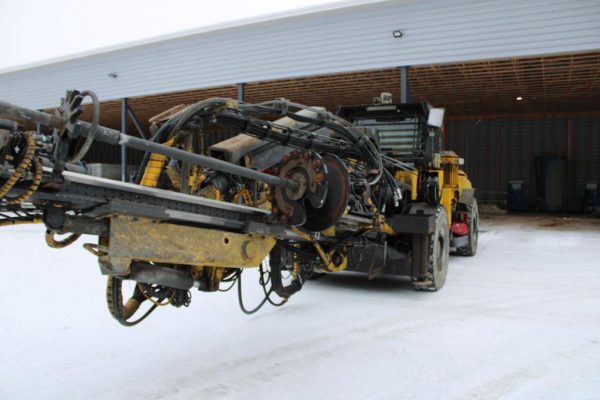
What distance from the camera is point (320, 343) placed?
4316 mm

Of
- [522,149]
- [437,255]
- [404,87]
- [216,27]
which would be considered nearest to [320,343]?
[437,255]

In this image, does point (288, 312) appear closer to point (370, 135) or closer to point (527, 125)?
point (370, 135)

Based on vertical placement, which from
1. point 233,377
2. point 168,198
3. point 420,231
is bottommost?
point 233,377

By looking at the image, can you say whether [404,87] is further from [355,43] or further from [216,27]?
[216,27]

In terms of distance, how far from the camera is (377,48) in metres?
13.0

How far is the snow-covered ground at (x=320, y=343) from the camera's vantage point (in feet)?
11.0

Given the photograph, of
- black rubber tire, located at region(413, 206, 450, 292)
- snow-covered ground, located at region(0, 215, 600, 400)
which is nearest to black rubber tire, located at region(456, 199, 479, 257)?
snow-covered ground, located at region(0, 215, 600, 400)

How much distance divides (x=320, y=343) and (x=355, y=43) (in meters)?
10.5

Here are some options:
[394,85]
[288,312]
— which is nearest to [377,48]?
[394,85]

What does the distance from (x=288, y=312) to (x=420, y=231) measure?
1.83 m

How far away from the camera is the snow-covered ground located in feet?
11.0

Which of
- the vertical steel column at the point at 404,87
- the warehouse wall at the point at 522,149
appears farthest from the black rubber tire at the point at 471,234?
the warehouse wall at the point at 522,149

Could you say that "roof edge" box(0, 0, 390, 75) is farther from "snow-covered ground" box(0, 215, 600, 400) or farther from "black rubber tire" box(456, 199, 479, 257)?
"snow-covered ground" box(0, 215, 600, 400)

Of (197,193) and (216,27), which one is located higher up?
(216,27)
